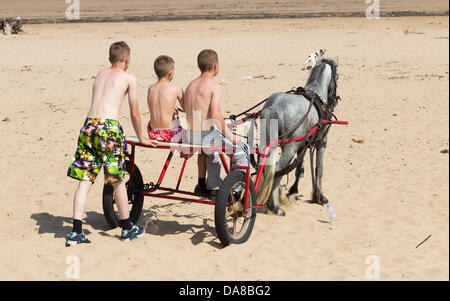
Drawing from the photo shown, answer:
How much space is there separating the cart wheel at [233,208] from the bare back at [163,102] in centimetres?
89

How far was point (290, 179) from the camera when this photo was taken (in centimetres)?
964

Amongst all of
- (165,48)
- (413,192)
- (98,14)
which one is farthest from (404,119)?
(98,14)

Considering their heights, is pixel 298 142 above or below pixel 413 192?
above

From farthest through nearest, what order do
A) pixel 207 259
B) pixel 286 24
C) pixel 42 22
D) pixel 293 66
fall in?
1. pixel 42 22
2. pixel 286 24
3. pixel 293 66
4. pixel 207 259

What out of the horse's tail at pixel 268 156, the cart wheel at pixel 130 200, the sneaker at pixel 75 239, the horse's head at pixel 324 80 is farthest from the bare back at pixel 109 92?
the horse's head at pixel 324 80

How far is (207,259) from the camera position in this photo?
20.4 feet

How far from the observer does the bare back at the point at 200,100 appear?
6.28m

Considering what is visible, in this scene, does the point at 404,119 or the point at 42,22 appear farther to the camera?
the point at 42,22

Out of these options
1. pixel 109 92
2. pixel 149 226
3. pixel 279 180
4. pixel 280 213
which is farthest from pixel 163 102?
pixel 280 213

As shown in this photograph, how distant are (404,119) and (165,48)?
14.4 meters

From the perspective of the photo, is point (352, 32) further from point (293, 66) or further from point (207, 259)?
point (207, 259)

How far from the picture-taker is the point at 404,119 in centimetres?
1302

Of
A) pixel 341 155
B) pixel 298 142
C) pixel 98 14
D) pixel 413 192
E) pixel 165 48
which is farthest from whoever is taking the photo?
pixel 98 14

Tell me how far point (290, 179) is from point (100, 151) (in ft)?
13.6
